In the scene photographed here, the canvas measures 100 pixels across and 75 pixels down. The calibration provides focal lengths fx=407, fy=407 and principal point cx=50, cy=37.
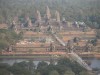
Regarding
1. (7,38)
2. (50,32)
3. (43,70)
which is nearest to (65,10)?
(50,32)

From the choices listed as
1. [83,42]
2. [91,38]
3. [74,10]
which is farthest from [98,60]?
[74,10]

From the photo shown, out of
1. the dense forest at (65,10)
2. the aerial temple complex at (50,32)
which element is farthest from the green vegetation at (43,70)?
the dense forest at (65,10)

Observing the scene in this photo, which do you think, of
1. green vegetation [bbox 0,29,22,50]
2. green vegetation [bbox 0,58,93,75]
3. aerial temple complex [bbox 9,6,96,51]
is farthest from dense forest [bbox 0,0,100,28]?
green vegetation [bbox 0,58,93,75]

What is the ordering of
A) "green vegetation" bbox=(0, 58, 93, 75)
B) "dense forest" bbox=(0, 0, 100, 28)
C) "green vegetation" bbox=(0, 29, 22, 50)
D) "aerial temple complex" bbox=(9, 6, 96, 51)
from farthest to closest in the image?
"dense forest" bbox=(0, 0, 100, 28) → "aerial temple complex" bbox=(9, 6, 96, 51) → "green vegetation" bbox=(0, 29, 22, 50) → "green vegetation" bbox=(0, 58, 93, 75)

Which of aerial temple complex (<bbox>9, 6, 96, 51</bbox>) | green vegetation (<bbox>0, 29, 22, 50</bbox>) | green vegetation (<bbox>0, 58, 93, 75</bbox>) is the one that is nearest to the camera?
green vegetation (<bbox>0, 58, 93, 75</bbox>)

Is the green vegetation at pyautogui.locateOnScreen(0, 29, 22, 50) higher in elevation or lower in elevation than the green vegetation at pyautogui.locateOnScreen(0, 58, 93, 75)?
higher

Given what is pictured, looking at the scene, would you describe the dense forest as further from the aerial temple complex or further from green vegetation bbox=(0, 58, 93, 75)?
green vegetation bbox=(0, 58, 93, 75)

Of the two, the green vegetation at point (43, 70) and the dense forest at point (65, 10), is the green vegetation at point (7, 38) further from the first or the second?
the dense forest at point (65, 10)

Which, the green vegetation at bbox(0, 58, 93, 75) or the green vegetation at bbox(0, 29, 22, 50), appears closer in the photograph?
the green vegetation at bbox(0, 58, 93, 75)
